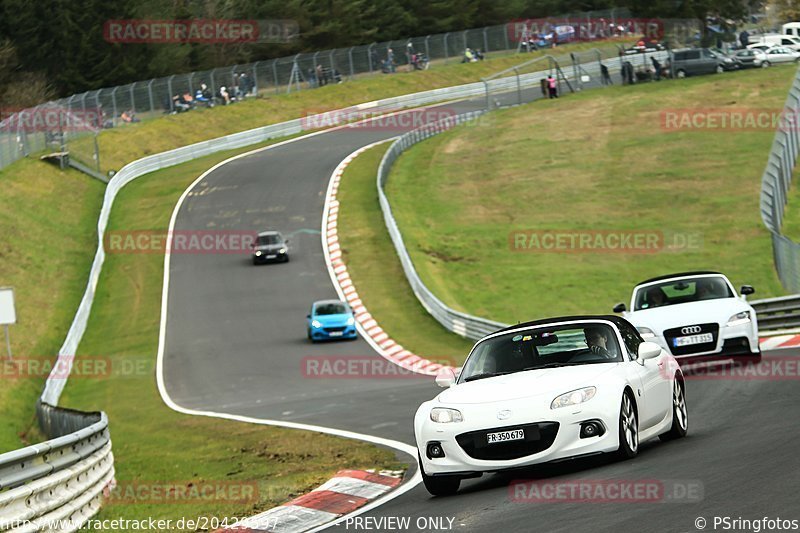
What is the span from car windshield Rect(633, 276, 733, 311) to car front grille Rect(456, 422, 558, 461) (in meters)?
9.81

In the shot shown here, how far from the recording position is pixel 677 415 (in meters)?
12.2

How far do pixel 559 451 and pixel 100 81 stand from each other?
3037 inches

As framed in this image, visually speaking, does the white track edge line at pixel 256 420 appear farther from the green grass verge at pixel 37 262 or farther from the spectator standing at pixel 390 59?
the spectator standing at pixel 390 59

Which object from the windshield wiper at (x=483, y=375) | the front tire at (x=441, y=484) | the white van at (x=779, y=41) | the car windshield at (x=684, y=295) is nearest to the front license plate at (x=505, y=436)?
the front tire at (x=441, y=484)

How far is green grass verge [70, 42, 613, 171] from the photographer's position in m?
65.7

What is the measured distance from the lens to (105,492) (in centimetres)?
1349

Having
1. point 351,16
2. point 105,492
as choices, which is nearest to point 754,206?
point 105,492

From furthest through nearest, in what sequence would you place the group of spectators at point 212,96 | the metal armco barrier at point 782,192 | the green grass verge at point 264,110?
the group of spectators at point 212,96, the green grass verge at point 264,110, the metal armco barrier at point 782,192

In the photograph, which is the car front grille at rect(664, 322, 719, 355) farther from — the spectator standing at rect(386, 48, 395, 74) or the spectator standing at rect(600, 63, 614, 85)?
the spectator standing at rect(386, 48, 395, 74)

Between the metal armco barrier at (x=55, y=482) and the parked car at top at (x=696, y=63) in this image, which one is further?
the parked car at top at (x=696, y=63)

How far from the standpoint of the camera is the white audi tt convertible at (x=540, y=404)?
33.3 ft

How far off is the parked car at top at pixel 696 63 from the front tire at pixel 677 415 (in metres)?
61.6

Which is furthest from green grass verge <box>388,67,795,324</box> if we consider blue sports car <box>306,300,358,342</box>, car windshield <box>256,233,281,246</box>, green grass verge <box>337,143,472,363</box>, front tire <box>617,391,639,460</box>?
front tire <box>617,391,639,460</box>

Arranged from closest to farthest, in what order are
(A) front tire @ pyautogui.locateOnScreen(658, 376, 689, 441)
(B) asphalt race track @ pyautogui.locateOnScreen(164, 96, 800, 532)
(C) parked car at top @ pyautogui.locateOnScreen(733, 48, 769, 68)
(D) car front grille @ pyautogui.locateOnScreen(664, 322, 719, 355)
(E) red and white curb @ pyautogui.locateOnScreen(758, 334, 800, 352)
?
(B) asphalt race track @ pyautogui.locateOnScreen(164, 96, 800, 532), (A) front tire @ pyautogui.locateOnScreen(658, 376, 689, 441), (D) car front grille @ pyautogui.locateOnScreen(664, 322, 719, 355), (E) red and white curb @ pyautogui.locateOnScreen(758, 334, 800, 352), (C) parked car at top @ pyautogui.locateOnScreen(733, 48, 769, 68)
